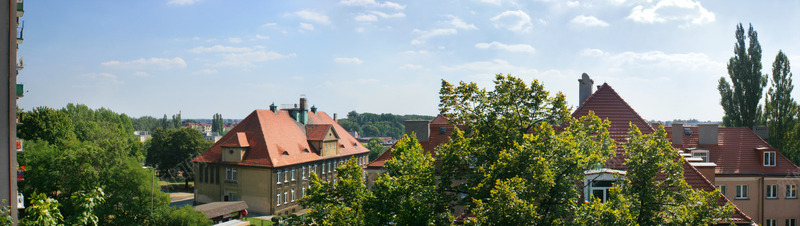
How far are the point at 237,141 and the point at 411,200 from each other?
37.8 metres

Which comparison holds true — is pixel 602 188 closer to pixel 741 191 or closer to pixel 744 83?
Result: pixel 741 191

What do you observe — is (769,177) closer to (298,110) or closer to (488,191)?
(488,191)

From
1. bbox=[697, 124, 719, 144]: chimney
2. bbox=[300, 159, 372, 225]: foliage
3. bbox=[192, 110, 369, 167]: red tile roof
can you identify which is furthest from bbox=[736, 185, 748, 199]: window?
bbox=[192, 110, 369, 167]: red tile roof

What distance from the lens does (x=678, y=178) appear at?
10820 millimetres

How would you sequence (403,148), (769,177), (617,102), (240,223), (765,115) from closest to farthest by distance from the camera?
(403,148)
(617,102)
(769,177)
(240,223)
(765,115)

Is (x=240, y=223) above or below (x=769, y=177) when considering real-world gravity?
below

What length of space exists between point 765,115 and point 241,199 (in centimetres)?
4855

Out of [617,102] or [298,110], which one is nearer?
[617,102]

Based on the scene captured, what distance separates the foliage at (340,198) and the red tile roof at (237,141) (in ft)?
112

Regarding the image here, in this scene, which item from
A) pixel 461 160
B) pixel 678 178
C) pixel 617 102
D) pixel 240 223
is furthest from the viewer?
pixel 240 223

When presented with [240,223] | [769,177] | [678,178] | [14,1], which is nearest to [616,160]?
[678,178]

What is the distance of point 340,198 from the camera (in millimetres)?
13883

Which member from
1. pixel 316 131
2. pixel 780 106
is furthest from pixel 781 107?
pixel 316 131

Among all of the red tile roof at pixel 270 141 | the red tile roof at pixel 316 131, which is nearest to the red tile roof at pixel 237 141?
the red tile roof at pixel 270 141
